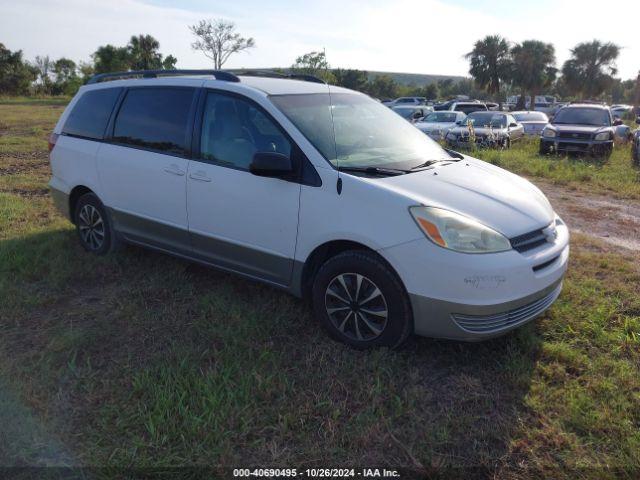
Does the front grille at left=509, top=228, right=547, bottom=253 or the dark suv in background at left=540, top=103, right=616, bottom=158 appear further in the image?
the dark suv in background at left=540, top=103, right=616, bottom=158

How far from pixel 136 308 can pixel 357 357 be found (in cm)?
180

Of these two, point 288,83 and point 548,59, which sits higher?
point 548,59

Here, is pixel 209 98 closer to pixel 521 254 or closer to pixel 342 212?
pixel 342 212

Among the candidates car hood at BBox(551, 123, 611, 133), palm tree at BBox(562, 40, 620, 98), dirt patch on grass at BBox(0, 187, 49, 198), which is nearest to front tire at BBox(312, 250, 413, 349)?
dirt patch on grass at BBox(0, 187, 49, 198)

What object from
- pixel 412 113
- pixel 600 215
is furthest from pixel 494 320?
pixel 412 113

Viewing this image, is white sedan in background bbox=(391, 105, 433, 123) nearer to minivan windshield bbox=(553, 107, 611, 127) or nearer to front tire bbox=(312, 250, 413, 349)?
minivan windshield bbox=(553, 107, 611, 127)

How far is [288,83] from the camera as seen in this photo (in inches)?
171

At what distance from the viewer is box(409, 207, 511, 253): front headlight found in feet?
10.1

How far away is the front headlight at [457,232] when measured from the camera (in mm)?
3092

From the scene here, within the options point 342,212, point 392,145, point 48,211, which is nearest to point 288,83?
point 392,145

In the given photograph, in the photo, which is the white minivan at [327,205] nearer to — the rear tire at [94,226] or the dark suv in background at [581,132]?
the rear tire at [94,226]

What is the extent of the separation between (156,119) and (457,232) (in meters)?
2.72

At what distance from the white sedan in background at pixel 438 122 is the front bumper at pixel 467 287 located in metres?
13.5

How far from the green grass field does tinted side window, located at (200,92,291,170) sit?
113 cm
